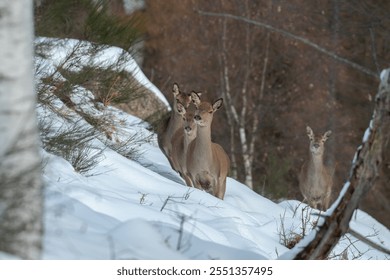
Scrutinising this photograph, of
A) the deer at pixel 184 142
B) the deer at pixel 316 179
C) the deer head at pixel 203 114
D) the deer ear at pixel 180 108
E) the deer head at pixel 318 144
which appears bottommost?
the deer at pixel 316 179

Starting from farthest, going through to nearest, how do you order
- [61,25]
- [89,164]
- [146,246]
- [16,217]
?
[61,25] < [89,164] < [146,246] < [16,217]

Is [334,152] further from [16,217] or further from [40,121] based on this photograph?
[16,217]

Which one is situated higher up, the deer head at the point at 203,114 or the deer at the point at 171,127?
the deer head at the point at 203,114

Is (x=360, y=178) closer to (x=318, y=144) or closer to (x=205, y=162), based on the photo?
(x=205, y=162)

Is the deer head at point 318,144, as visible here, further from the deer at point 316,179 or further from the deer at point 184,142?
the deer at point 184,142

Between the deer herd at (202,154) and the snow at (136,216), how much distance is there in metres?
0.34

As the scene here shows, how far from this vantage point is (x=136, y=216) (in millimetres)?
7219

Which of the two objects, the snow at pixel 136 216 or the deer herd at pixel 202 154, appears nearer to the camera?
the snow at pixel 136 216

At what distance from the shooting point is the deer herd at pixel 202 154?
38.8 ft

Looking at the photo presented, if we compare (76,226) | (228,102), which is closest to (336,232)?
(76,226)

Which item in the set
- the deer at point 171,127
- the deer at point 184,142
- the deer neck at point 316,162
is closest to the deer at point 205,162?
the deer at point 184,142

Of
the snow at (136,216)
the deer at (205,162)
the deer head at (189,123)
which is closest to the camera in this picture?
the snow at (136,216)
